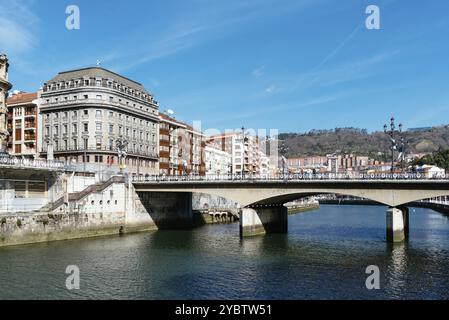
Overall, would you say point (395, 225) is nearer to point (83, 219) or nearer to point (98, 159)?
point (83, 219)

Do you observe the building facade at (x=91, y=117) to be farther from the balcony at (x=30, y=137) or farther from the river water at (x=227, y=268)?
the river water at (x=227, y=268)

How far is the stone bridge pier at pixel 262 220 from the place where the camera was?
6700 cm

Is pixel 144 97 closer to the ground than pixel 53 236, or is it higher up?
higher up

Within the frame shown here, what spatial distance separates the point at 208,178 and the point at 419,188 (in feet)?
92.7

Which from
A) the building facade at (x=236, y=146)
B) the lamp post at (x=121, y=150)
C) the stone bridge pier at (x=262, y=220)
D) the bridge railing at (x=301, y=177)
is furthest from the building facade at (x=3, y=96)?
the building facade at (x=236, y=146)

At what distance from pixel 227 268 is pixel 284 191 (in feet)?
79.3

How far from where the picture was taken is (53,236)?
60.0 m

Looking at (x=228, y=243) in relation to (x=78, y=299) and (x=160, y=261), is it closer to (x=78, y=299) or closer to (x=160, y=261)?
(x=160, y=261)

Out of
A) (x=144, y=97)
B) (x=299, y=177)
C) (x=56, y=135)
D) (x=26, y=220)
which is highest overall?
(x=144, y=97)

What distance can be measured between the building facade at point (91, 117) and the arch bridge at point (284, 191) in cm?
2079

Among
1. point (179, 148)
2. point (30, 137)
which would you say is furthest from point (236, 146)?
point (30, 137)

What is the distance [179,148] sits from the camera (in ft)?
410
